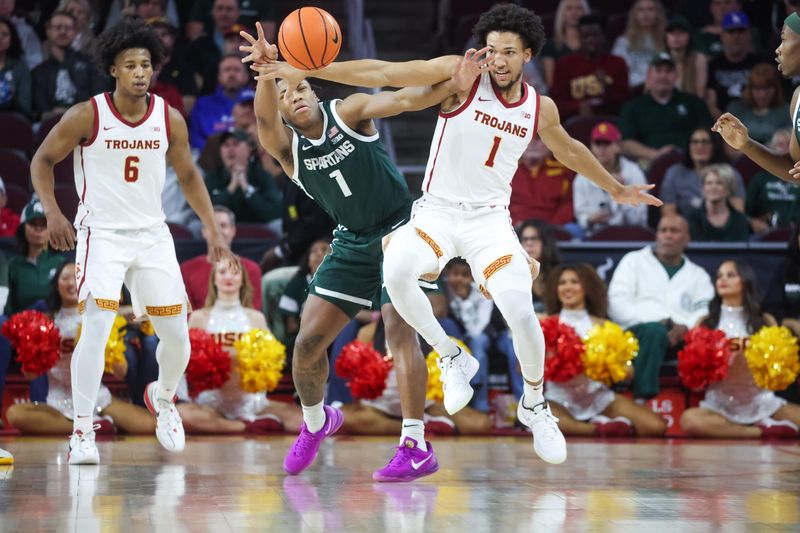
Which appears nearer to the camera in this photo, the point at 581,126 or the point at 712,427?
the point at 712,427

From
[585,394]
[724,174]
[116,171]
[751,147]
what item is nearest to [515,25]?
[751,147]

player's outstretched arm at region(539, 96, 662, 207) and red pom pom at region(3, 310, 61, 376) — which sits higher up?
player's outstretched arm at region(539, 96, 662, 207)

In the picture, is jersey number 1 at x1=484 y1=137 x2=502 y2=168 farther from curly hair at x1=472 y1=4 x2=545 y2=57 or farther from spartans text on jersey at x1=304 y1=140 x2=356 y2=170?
spartans text on jersey at x1=304 y1=140 x2=356 y2=170

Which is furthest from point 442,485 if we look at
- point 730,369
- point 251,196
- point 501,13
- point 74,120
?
point 251,196

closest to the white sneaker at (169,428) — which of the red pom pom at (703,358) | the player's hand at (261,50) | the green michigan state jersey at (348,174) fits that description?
the green michigan state jersey at (348,174)

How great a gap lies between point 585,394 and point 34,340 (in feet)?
12.8

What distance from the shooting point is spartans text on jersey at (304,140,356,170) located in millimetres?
6293

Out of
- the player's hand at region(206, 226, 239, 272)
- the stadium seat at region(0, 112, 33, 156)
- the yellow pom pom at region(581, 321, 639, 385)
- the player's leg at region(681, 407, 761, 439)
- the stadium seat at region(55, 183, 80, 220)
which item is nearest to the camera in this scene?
the player's hand at region(206, 226, 239, 272)

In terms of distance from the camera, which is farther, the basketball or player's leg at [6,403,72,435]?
player's leg at [6,403,72,435]

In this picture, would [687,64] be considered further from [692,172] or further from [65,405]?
[65,405]

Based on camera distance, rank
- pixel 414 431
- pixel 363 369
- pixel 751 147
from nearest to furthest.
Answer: pixel 414 431
pixel 751 147
pixel 363 369

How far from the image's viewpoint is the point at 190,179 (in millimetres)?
7254

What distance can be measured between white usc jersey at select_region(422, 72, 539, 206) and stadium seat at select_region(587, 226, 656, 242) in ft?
14.2

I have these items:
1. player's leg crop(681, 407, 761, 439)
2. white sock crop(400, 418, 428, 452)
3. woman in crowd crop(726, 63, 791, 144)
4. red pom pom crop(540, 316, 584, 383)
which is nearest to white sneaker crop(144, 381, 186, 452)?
white sock crop(400, 418, 428, 452)
